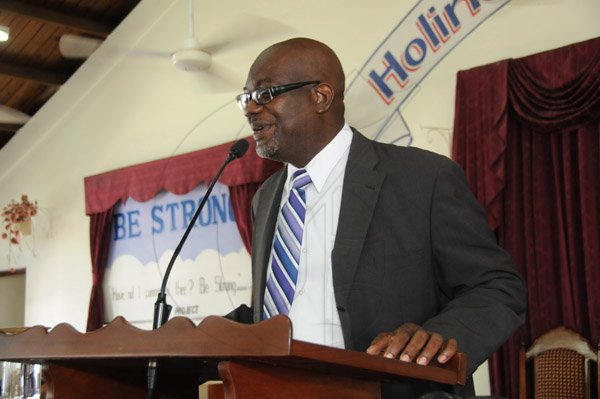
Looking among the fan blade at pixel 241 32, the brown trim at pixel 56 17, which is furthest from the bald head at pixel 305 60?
the brown trim at pixel 56 17

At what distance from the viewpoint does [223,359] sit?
1028 millimetres

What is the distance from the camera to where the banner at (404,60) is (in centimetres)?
484

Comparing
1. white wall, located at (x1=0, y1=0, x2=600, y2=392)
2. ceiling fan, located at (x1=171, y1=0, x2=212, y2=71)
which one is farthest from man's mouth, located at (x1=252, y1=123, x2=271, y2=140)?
ceiling fan, located at (x1=171, y1=0, x2=212, y2=71)

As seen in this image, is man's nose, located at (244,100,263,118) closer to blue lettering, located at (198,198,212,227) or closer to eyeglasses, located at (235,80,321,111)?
eyeglasses, located at (235,80,321,111)

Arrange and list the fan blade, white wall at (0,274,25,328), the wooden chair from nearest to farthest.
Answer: the wooden chair, the fan blade, white wall at (0,274,25,328)

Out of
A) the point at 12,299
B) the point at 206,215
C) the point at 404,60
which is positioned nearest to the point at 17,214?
the point at 12,299

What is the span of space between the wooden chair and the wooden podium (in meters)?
3.01

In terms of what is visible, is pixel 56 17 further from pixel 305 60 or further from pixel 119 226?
pixel 305 60

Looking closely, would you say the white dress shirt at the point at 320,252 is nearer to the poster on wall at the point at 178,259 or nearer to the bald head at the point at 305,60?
the bald head at the point at 305,60

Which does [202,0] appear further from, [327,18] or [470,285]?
[470,285]

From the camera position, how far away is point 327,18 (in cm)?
563

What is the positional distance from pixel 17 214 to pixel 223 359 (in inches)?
290

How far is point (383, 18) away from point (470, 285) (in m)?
3.93

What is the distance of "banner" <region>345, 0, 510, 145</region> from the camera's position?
4.84m
